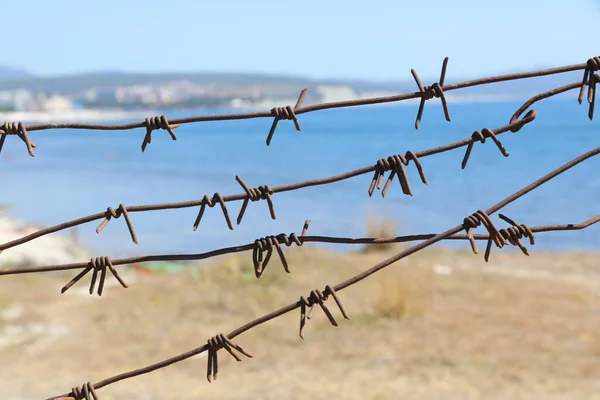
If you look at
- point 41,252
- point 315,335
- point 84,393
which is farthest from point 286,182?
point 84,393

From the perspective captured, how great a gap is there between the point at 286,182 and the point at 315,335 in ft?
79.4

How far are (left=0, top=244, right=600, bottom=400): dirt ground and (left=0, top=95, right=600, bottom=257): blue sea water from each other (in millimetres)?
1800

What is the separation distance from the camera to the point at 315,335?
624 cm

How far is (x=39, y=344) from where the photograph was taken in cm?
639

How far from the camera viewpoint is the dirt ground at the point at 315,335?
496 centimetres

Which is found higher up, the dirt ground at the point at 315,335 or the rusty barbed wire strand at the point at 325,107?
the rusty barbed wire strand at the point at 325,107

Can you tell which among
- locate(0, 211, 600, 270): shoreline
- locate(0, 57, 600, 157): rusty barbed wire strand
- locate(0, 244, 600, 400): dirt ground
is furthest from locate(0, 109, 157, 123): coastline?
locate(0, 57, 600, 157): rusty barbed wire strand

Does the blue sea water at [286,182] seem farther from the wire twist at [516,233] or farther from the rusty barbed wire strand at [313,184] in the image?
the rusty barbed wire strand at [313,184]

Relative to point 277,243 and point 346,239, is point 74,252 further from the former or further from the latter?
point 346,239

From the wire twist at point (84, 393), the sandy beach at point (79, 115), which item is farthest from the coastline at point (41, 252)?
the sandy beach at point (79, 115)

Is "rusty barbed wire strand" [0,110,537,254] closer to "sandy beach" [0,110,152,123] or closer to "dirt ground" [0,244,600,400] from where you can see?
"dirt ground" [0,244,600,400]

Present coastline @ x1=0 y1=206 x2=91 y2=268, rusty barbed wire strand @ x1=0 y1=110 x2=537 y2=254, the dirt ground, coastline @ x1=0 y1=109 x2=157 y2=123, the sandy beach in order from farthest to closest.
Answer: the sandy beach, coastline @ x1=0 y1=109 x2=157 y2=123, coastline @ x1=0 y1=206 x2=91 y2=268, the dirt ground, rusty barbed wire strand @ x1=0 y1=110 x2=537 y2=254

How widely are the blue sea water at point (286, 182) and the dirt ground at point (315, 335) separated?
180cm

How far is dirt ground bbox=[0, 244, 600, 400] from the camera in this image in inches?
195
